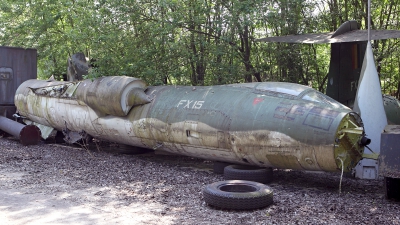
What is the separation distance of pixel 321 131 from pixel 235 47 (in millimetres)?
7142

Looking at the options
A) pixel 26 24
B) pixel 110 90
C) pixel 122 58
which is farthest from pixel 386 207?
pixel 26 24

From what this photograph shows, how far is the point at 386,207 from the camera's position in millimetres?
6379

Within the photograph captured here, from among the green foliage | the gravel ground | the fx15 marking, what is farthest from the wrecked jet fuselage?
the green foliage

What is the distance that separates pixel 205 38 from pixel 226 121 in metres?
6.43

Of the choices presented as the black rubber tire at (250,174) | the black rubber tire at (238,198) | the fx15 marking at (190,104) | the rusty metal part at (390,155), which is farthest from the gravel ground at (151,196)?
the fx15 marking at (190,104)

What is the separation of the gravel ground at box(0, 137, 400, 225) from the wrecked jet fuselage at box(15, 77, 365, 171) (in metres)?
0.61

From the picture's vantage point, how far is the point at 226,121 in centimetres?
827

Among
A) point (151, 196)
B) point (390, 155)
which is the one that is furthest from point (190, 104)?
point (390, 155)

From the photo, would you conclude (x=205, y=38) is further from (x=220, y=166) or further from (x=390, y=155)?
(x=390, y=155)

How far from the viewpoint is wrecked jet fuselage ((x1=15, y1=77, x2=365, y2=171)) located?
279 inches

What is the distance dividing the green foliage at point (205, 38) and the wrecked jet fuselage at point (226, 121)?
1609 millimetres

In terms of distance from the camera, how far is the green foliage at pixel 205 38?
12.8 metres

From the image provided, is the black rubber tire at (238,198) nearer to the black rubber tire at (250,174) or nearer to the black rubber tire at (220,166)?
the black rubber tire at (250,174)

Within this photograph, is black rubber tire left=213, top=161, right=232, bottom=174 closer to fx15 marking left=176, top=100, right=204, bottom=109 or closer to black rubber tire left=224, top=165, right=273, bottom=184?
black rubber tire left=224, top=165, right=273, bottom=184
